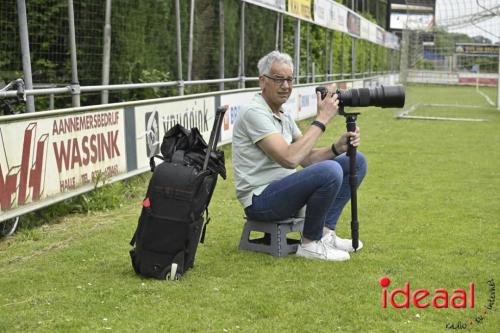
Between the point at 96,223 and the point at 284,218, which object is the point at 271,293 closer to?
the point at 284,218

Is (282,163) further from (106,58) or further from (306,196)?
(106,58)

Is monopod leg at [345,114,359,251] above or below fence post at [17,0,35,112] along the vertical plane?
below

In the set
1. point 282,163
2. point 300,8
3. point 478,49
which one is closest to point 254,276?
point 282,163

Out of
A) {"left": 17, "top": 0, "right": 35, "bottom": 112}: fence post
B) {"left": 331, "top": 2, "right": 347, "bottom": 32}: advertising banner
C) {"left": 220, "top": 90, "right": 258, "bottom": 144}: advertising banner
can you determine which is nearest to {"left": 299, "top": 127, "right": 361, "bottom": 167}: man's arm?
{"left": 17, "top": 0, "right": 35, "bottom": 112}: fence post

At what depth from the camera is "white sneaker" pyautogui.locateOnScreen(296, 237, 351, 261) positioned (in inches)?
189

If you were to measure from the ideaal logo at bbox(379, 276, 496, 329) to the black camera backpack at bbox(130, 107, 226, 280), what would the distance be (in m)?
1.15

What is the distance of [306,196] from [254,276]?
615 mm

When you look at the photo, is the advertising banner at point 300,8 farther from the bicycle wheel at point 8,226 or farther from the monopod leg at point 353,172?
the monopod leg at point 353,172

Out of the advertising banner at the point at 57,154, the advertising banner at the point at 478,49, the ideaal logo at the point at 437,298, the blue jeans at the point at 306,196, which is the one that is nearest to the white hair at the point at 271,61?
the blue jeans at the point at 306,196

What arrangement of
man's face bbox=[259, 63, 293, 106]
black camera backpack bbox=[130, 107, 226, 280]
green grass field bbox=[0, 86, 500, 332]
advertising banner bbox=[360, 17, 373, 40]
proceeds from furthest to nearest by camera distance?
advertising banner bbox=[360, 17, 373, 40], man's face bbox=[259, 63, 293, 106], black camera backpack bbox=[130, 107, 226, 280], green grass field bbox=[0, 86, 500, 332]

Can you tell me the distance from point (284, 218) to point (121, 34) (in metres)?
6.60

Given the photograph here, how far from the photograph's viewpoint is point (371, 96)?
468 centimetres

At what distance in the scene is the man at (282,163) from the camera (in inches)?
181

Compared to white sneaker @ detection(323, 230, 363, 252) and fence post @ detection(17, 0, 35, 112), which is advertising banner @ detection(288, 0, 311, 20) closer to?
fence post @ detection(17, 0, 35, 112)
